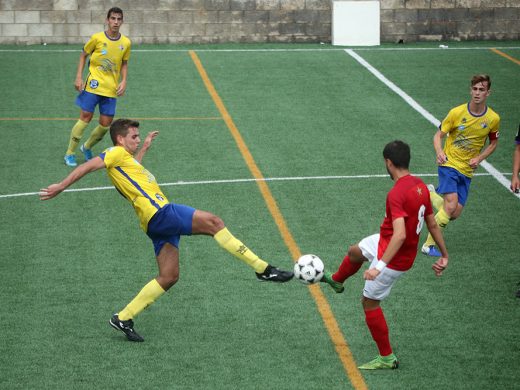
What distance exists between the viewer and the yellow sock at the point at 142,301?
8523 millimetres

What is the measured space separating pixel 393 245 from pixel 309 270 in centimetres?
129

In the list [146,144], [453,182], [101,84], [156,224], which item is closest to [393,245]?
[156,224]

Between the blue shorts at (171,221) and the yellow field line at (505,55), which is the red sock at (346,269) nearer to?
the blue shorts at (171,221)

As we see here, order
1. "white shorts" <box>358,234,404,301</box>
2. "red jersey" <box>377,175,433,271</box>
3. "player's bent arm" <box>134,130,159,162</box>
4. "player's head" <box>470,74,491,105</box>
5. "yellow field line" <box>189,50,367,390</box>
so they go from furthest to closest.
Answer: "player's head" <box>470,74,491,105</box> < "player's bent arm" <box>134,130,159,162</box> < "yellow field line" <box>189,50,367,390</box> < "white shorts" <box>358,234,404,301</box> < "red jersey" <box>377,175,433,271</box>

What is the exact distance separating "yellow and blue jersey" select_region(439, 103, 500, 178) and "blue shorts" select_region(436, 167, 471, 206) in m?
0.05

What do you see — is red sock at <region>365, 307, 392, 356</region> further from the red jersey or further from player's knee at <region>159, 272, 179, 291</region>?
player's knee at <region>159, 272, 179, 291</region>

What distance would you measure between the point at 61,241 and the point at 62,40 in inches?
492

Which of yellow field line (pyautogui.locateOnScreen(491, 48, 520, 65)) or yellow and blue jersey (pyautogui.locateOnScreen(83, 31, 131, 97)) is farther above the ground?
yellow and blue jersey (pyautogui.locateOnScreen(83, 31, 131, 97))

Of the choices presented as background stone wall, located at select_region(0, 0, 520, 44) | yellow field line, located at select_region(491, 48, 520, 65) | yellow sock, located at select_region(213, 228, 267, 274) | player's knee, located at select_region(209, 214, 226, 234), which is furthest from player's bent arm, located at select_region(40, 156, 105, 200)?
yellow field line, located at select_region(491, 48, 520, 65)

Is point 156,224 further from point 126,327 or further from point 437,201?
point 437,201

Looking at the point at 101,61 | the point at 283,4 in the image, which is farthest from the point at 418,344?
the point at 283,4

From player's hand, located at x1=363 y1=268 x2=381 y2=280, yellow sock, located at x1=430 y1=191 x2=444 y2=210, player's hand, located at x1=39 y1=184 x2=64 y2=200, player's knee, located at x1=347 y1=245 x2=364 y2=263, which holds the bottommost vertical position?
yellow sock, located at x1=430 y1=191 x2=444 y2=210

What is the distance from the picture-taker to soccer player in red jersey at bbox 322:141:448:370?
7398mm

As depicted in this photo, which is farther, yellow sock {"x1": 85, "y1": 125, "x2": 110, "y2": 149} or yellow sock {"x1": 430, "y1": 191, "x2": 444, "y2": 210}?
yellow sock {"x1": 85, "y1": 125, "x2": 110, "y2": 149}
